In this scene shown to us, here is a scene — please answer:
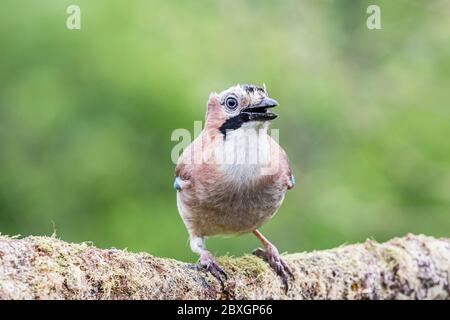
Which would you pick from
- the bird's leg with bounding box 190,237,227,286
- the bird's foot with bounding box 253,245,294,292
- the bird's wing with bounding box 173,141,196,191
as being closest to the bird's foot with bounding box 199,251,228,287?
the bird's leg with bounding box 190,237,227,286

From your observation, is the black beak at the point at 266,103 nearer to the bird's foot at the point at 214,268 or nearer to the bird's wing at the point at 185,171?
the bird's wing at the point at 185,171

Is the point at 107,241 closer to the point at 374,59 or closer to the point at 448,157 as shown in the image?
the point at 448,157

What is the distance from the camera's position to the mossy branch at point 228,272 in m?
3.22

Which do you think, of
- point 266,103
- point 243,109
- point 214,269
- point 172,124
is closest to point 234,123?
point 243,109

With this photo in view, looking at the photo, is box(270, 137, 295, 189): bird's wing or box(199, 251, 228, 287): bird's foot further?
box(270, 137, 295, 189): bird's wing

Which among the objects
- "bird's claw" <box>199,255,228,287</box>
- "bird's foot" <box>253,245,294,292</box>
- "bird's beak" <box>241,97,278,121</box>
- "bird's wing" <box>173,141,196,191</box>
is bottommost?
"bird's foot" <box>253,245,294,292</box>

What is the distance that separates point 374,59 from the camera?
13.2 m

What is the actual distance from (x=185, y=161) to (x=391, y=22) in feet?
27.5

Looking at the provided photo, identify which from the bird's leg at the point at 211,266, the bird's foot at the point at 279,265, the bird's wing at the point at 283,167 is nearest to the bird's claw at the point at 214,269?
the bird's leg at the point at 211,266

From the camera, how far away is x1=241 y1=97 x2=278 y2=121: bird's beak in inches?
187

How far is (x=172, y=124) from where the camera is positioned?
32.7 ft

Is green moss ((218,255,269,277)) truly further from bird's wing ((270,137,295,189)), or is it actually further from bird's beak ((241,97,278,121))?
bird's beak ((241,97,278,121))

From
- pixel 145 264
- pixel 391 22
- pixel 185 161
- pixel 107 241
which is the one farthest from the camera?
pixel 391 22

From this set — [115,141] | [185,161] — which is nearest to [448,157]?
→ [115,141]
